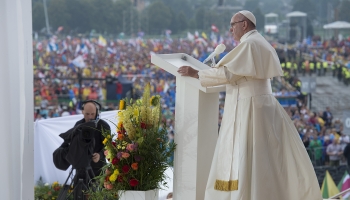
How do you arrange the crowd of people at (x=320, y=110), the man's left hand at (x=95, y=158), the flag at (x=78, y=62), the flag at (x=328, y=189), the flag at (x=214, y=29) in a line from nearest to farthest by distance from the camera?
the man's left hand at (x=95, y=158)
the flag at (x=328, y=189)
the crowd of people at (x=320, y=110)
the flag at (x=78, y=62)
the flag at (x=214, y=29)

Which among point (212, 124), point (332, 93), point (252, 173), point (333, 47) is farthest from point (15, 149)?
point (333, 47)

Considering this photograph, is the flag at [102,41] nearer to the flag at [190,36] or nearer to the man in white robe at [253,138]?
the flag at [190,36]

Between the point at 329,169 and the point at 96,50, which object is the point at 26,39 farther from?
the point at 96,50

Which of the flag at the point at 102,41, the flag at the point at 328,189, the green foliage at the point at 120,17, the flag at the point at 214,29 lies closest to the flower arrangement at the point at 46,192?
the flag at the point at 328,189

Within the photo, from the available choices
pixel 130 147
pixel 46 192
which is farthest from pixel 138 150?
pixel 46 192

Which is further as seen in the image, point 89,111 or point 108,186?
point 89,111

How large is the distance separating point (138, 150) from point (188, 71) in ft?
1.75

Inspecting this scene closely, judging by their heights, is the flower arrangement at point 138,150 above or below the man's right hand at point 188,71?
below

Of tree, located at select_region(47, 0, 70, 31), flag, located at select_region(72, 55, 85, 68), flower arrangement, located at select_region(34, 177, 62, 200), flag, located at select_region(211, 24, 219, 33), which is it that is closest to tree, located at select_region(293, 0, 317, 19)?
flag, located at select_region(211, 24, 219, 33)

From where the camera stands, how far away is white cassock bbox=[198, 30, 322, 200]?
3.13 m

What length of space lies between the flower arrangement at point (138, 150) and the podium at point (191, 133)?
3.6 inches

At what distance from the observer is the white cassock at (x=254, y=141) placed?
3135 millimetres

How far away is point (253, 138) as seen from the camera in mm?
3156

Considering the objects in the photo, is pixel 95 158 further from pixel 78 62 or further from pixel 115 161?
pixel 78 62
